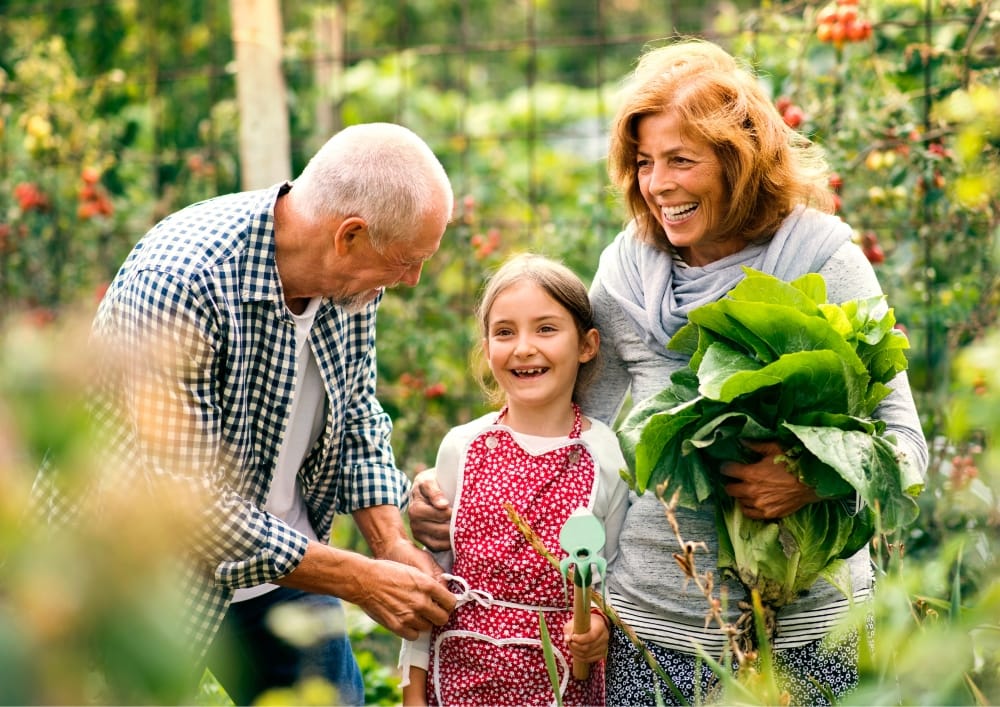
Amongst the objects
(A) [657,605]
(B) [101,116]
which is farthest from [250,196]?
(B) [101,116]

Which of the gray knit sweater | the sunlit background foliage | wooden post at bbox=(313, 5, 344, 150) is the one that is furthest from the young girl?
wooden post at bbox=(313, 5, 344, 150)

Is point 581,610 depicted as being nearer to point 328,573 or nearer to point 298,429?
point 328,573

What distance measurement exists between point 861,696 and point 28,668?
0.81 meters

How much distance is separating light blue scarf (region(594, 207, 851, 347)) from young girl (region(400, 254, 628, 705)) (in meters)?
0.17

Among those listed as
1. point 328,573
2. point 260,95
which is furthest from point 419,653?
point 260,95

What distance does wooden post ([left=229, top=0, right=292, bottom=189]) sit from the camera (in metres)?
4.46

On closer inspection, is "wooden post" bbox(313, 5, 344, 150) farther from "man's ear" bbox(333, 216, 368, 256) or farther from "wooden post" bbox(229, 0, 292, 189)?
"man's ear" bbox(333, 216, 368, 256)

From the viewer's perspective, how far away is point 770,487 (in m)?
2.03

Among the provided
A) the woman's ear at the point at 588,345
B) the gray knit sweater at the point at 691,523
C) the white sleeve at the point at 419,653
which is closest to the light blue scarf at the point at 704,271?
the gray knit sweater at the point at 691,523

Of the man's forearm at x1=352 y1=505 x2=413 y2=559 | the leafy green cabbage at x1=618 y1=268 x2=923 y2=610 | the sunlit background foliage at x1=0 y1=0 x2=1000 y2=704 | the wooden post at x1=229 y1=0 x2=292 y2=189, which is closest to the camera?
the sunlit background foliage at x1=0 y1=0 x2=1000 y2=704

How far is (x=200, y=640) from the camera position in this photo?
2303 mm

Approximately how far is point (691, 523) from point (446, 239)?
2538 millimetres

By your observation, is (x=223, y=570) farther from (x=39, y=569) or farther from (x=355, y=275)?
(x=39, y=569)

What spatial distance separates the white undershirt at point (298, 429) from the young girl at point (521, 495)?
33 centimetres
